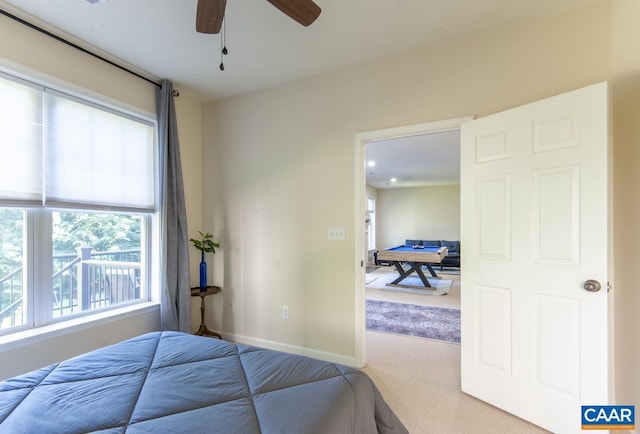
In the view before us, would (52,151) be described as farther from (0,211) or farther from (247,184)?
(247,184)

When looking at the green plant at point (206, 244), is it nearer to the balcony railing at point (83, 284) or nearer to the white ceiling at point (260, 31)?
the balcony railing at point (83, 284)

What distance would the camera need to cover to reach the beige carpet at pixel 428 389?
1.93 metres

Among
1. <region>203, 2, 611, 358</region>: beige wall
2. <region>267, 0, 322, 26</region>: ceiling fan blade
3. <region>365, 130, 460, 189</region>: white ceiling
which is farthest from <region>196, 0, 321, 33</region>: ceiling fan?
<region>365, 130, 460, 189</region>: white ceiling

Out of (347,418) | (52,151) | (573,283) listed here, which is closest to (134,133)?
(52,151)

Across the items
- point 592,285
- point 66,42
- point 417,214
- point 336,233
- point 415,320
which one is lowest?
point 415,320

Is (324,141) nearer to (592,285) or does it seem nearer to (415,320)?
(592,285)

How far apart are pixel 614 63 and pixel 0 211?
418 cm

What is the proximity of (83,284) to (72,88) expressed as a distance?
1601 millimetres

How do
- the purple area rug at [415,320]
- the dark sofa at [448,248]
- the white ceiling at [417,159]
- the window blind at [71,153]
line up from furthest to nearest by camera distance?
the dark sofa at [448,248] → the white ceiling at [417,159] → the purple area rug at [415,320] → the window blind at [71,153]

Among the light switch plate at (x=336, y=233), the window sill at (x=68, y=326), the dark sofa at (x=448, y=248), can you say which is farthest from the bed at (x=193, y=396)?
the dark sofa at (x=448, y=248)

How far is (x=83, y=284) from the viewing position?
2527 millimetres

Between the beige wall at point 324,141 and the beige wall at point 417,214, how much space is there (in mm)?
7459

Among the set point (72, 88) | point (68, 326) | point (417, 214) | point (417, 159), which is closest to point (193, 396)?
point (68, 326)

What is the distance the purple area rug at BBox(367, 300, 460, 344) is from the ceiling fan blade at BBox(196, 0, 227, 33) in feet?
11.3
